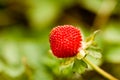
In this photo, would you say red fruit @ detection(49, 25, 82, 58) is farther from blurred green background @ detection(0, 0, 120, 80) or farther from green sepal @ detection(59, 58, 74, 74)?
blurred green background @ detection(0, 0, 120, 80)

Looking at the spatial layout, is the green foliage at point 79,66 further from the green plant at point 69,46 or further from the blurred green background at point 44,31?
the blurred green background at point 44,31

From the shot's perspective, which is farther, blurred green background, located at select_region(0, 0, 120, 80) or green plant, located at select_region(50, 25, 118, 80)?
blurred green background, located at select_region(0, 0, 120, 80)

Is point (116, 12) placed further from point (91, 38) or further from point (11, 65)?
point (91, 38)

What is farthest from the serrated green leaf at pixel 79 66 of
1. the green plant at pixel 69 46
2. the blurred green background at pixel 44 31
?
the blurred green background at pixel 44 31

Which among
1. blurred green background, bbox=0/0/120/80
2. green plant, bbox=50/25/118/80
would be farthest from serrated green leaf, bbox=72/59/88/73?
blurred green background, bbox=0/0/120/80

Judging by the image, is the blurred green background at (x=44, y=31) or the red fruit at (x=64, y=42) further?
the blurred green background at (x=44, y=31)

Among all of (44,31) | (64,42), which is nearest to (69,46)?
(64,42)

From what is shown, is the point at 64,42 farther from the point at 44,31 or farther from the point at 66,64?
the point at 44,31
